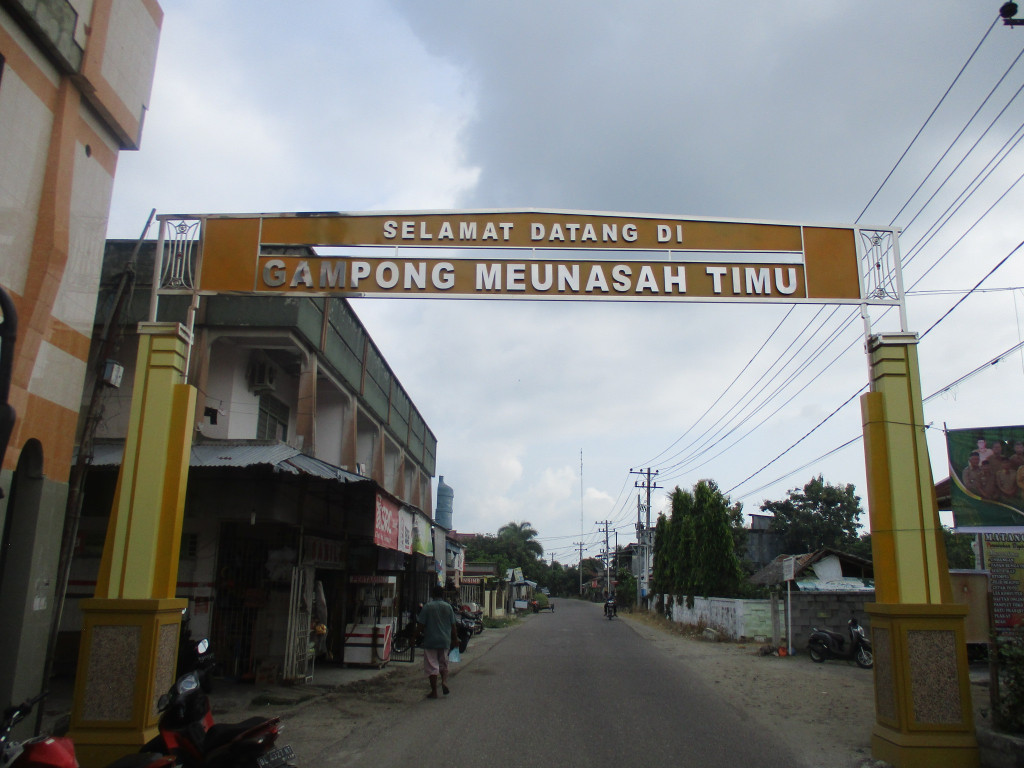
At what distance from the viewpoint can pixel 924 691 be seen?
713 centimetres

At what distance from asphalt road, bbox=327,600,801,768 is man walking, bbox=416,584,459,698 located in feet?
1.18

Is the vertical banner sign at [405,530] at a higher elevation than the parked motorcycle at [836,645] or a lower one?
higher

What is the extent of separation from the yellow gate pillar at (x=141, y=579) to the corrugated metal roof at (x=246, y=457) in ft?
6.54

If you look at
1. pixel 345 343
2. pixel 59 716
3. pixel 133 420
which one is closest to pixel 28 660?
pixel 59 716

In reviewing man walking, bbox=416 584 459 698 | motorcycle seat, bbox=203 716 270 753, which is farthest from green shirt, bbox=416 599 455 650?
motorcycle seat, bbox=203 716 270 753

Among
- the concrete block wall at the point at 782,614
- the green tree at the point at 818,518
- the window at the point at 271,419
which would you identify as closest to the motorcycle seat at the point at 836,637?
the concrete block wall at the point at 782,614

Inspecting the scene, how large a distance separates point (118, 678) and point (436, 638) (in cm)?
481

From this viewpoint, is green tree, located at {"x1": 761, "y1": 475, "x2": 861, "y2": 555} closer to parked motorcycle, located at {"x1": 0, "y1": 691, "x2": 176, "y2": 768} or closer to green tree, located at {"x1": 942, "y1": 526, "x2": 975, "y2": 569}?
green tree, located at {"x1": 942, "y1": 526, "x2": 975, "y2": 569}

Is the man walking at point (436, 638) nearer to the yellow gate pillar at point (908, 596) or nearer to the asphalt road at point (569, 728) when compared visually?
the asphalt road at point (569, 728)

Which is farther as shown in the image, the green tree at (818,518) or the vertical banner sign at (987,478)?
the green tree at (818,518)

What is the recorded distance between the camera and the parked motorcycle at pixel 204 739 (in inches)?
217

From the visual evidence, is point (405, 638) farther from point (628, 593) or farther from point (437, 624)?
point (628, 593)

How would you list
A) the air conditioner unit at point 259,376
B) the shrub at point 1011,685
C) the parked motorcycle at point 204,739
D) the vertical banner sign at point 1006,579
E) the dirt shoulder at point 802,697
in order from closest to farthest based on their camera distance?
the parked motorcycle at point 204,739 < the shrub at point 1011,685 < the dirt shoulder at point 802,697 < the vertical banner sign at point 1006,579 < the air conditioner unit at point 259,376

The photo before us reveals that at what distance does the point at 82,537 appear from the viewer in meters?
13.0
